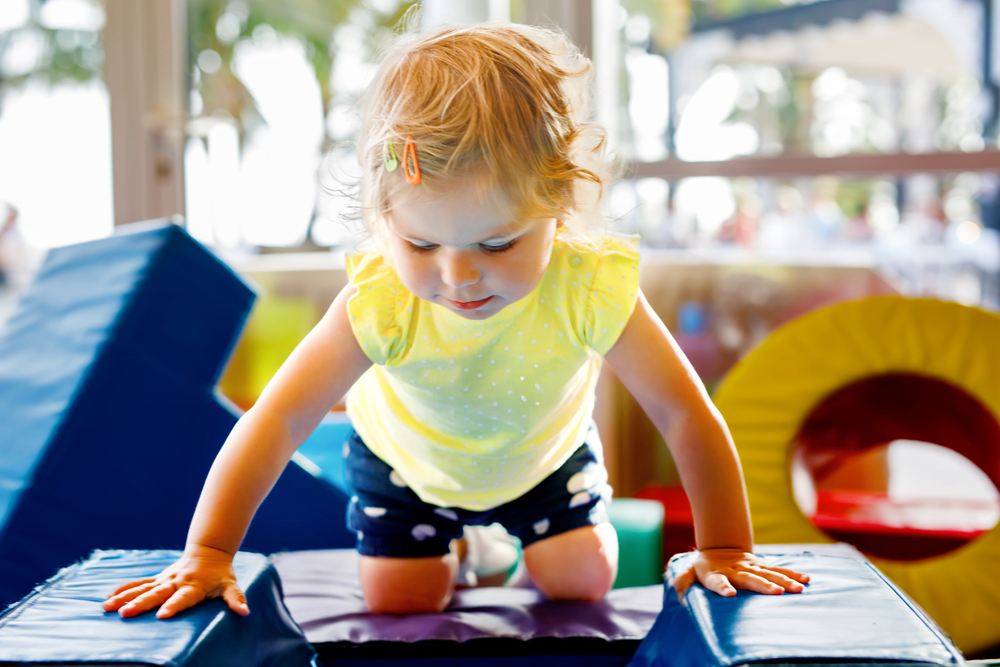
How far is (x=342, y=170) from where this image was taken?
891 mm

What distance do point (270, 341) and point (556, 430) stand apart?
4.04 feet

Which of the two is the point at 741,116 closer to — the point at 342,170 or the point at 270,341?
the point at 270,341

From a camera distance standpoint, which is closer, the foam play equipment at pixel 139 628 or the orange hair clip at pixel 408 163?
the foam play equipment at pixel 139 628

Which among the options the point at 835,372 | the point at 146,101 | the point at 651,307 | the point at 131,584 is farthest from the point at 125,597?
the point at 146,101

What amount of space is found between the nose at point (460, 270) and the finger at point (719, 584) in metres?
0.35

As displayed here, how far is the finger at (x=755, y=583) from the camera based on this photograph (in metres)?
0.74

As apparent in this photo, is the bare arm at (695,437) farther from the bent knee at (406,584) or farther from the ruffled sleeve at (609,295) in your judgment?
the bent knee at (406,584)

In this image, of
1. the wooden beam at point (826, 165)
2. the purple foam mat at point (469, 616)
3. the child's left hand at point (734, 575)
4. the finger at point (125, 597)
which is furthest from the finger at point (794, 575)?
the wooden beam at point (826, 165)

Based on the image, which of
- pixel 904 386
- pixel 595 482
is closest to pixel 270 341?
pixel 595 482

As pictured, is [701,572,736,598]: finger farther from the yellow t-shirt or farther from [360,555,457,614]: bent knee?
[360,555,457,614]: bent knee

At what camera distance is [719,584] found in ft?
2.46

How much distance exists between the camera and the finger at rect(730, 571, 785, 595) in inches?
29.0

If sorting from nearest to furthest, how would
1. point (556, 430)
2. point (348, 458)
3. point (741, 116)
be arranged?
point (556, 430) → point (348, 458) → point (741, 116)

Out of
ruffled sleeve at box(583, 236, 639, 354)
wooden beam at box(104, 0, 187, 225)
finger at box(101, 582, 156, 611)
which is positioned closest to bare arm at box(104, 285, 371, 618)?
finger at box(101, 582, 156, 611)
